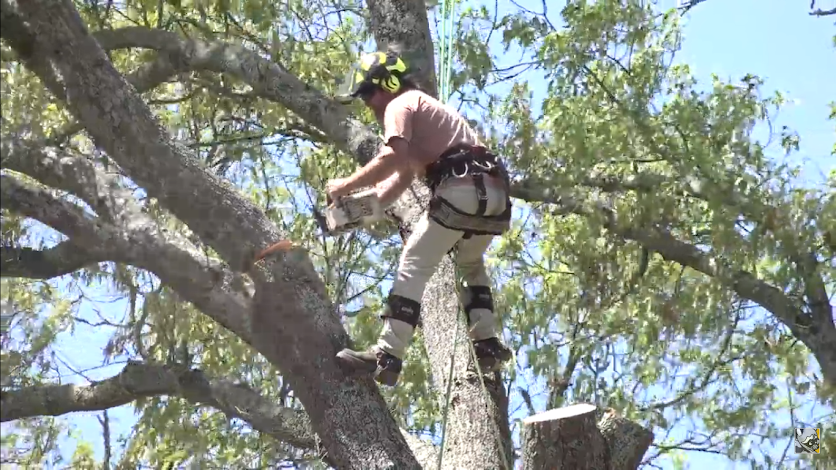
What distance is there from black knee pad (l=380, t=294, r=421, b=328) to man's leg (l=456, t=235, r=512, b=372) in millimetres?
514

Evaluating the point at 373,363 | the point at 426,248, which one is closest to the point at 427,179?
the point at 426,248

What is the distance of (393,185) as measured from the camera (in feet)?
11.0

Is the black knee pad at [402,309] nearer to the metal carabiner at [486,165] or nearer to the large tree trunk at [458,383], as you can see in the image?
the large tree trunk at [458,383]

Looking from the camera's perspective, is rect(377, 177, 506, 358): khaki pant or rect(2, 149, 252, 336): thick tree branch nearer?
rect(2, 149, 252, 336): thick tree branch

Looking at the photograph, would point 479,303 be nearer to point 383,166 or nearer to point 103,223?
point 383,166

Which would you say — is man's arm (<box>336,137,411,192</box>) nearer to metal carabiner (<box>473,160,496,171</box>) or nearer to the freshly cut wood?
metal carabiner (<box>473,160,496,171</box>)

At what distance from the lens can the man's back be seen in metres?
3.28

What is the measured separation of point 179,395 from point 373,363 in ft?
2.41

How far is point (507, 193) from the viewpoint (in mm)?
3492

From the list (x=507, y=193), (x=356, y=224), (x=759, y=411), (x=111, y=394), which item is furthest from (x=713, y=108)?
(x=111, y=394)

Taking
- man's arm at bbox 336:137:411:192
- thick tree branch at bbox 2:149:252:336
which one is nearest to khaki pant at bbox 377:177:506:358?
man's arm at bbox 336:137:411:192

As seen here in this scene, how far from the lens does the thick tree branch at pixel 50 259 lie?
259cm

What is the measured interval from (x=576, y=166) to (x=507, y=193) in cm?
199
